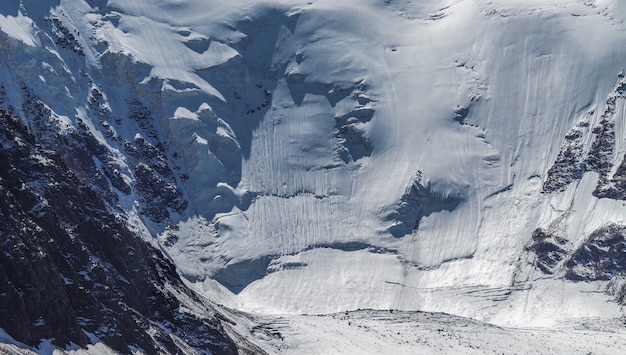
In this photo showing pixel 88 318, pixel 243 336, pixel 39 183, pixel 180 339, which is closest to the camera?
pixel 88 318

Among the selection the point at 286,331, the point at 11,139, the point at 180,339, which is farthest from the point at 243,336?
the point at 11,139

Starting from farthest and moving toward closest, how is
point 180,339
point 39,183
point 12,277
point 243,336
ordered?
point 243,336, point 180,339, point 39,183, point 12,277

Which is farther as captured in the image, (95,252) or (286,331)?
(286,331)

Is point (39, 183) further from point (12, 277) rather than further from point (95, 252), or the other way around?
point (12, 277)

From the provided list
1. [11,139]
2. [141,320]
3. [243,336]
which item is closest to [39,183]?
[11,139]

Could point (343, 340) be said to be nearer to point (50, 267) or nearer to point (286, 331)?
point (286, 331)

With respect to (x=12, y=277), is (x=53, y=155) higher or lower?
higher
